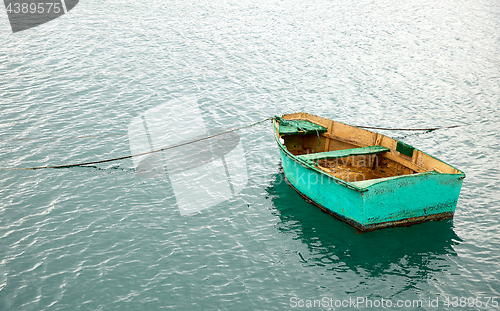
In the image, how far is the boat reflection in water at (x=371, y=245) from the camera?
11.7m

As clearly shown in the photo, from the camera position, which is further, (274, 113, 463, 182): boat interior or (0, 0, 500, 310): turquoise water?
(274, 113, 463, 182): boat interior

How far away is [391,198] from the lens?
40.1 ft

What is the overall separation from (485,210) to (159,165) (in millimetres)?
12124

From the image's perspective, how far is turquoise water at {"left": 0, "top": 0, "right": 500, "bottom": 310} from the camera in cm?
1111

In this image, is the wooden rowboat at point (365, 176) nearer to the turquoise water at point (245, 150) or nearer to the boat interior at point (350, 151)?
the boat interior at point (350, 151)

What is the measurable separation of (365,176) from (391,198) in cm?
269

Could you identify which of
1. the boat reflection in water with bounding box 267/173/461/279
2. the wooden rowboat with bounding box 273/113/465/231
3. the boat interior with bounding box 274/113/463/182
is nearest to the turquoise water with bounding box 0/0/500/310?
the boat reflection in water with bounding box 267/173/461/279

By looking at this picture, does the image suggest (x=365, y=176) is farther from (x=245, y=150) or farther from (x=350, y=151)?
(x=245, y=150)

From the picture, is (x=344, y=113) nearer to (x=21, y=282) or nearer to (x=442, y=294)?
(x=442, y=294)

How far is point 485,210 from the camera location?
46.3 feet

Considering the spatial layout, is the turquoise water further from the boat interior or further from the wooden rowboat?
the boat interior

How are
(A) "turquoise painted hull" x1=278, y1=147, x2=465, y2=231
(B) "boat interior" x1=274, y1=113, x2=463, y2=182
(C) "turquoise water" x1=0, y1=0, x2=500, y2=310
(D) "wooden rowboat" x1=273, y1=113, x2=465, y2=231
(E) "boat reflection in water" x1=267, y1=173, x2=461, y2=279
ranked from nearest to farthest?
(C) "turquoise water" x1=0, y1=0, x2=500, y2=310, (E) "boat reflection in water" x1=267, y1=173, x2=461, y2=279, (A) "turquoise painted hull" x1=278, y1=147, x2=465, y2=231, (D) "wooden rowboat" x1=273, y1=113, x2=465, y2=231, (B) "boat interior" x1=274, y1=113, x2=463, y2=182

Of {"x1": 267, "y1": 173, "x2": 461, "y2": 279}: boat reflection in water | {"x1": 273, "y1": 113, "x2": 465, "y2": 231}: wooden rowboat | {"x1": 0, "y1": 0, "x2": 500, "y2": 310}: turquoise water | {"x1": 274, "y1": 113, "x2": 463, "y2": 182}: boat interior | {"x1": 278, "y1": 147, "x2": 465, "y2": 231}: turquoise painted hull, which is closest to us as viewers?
{"x1": 0, "y1": 0, "x2": 500, "y2": 310}: turquoise water

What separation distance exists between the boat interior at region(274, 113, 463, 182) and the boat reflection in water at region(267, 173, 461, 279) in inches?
75.3
